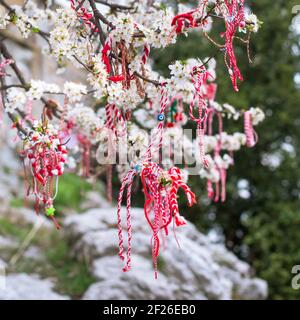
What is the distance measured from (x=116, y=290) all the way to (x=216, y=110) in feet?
5.85

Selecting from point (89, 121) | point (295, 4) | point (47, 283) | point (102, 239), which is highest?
point (295, 4)

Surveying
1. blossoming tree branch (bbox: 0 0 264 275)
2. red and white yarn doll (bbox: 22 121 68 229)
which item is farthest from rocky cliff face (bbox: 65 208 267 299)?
red and white yarn doll (bbox: 22 121 68 229)

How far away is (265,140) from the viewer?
8477mm

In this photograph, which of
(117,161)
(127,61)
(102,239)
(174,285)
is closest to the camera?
(127,61)

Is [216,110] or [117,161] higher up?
[216,110]

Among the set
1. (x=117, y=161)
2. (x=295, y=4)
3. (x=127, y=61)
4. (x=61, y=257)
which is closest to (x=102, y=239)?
(x=61, y=257)

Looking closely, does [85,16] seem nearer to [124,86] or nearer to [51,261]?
[124,86]

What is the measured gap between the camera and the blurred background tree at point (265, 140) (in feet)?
26.6

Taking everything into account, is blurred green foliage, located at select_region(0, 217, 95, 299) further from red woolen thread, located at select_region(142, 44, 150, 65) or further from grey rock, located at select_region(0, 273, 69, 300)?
red woolen thread, located at select_region(142, 44, 150, 65)

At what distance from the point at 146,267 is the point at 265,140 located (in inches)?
166

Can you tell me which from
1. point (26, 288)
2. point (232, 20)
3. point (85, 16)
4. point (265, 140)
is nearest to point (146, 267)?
point (26, 288)
